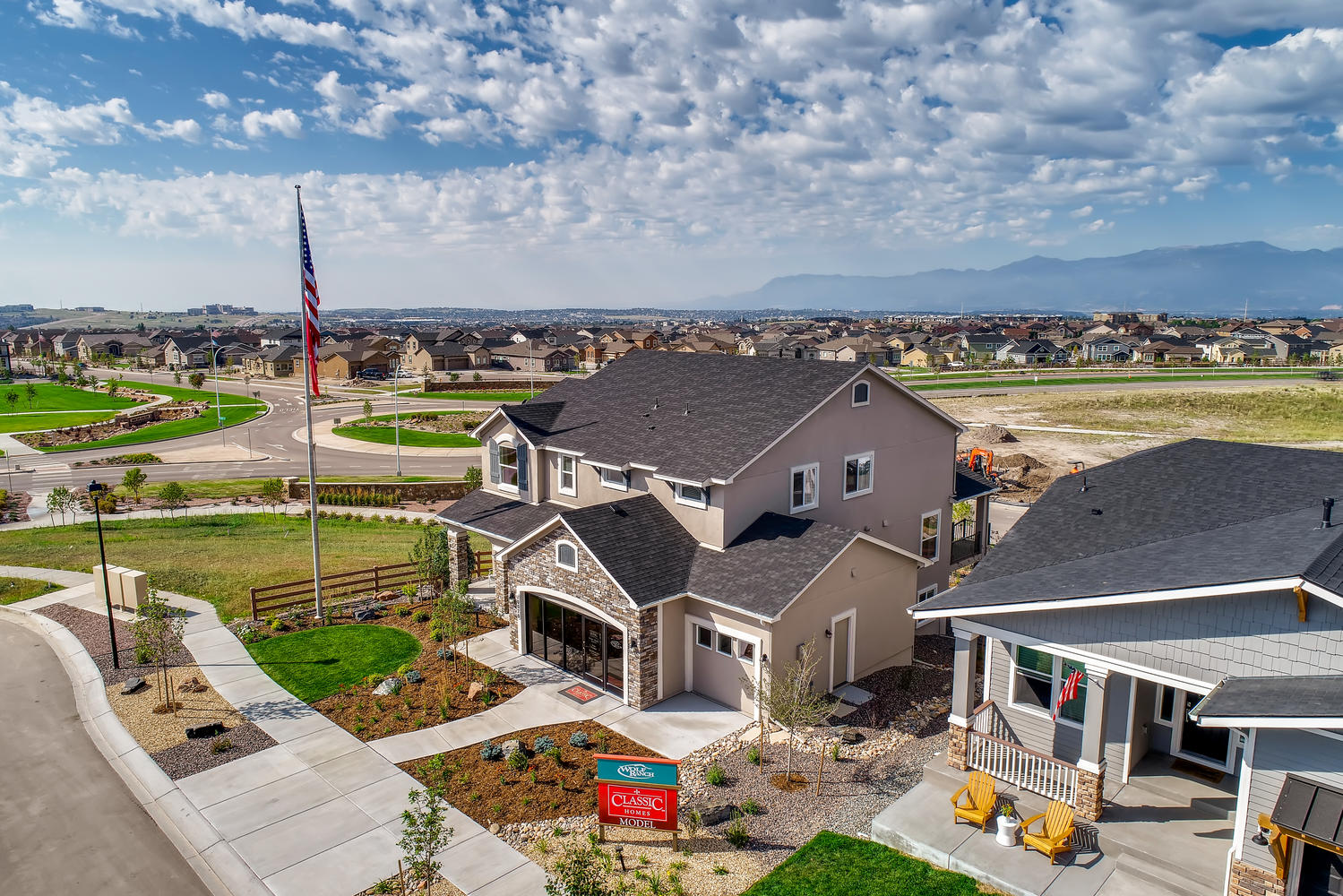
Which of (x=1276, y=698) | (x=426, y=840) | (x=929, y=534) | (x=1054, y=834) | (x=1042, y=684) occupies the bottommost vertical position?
(x=1054, y=834)

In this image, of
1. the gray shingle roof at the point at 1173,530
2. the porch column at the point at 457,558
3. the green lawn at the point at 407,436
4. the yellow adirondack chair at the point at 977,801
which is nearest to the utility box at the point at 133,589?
the porch column at the point at 457,558

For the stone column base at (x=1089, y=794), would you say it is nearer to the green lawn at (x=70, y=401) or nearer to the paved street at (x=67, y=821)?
the paved street at (x=67, y=821)

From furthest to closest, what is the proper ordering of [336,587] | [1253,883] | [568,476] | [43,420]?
1. [43,420]
2. [336,587]
3. [568,476]
4. [1253,883]

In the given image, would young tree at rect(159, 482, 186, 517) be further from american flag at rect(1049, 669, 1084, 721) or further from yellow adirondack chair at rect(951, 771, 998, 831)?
american flag at rect(1049, 669, 1084, 721)

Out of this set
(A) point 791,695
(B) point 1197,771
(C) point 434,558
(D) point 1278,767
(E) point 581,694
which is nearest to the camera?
(D) point 1278,767

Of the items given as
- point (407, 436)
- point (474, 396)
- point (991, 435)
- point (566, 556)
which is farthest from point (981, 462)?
point (474, 396)

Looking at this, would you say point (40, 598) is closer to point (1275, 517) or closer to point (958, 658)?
point (958, 658)

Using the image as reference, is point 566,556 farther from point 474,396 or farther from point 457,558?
point 474,396

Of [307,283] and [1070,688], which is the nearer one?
[1070,688]
